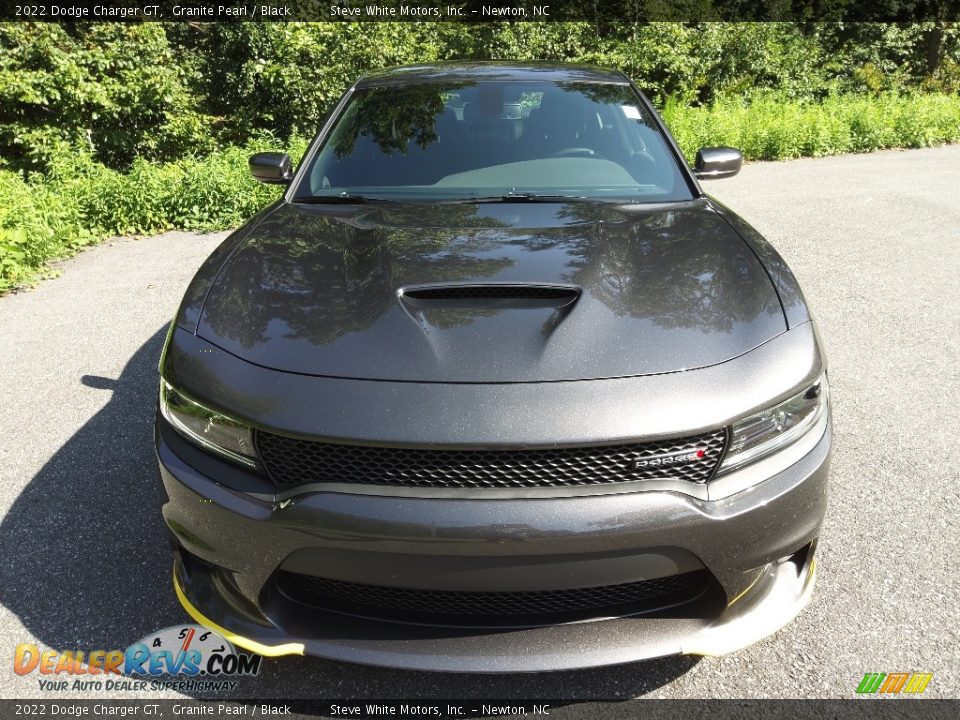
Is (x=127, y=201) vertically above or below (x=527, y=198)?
below

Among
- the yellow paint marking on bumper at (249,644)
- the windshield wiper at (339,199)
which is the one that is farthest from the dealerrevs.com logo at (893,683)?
the windshield wiper at (339,199)

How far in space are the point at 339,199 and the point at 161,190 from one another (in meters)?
5.68

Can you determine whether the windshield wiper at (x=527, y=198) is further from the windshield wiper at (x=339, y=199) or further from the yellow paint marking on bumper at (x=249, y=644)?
the yellow paint marking on bumper at (x=249, y=644)

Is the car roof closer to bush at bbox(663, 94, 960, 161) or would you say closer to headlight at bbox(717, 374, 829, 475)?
headlight at bbox(717, 374, 829, 475)

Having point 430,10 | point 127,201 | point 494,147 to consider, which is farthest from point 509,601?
point 430,10

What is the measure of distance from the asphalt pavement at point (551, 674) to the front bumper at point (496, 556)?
375 mm

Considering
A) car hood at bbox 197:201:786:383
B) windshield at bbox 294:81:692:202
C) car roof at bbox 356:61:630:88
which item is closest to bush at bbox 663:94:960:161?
car roof at bbox 356:61:630:88

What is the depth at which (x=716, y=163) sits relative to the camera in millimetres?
3496

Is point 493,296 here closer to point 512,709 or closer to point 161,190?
point 512,709

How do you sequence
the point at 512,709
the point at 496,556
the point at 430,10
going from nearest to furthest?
the point at 496,556, the point at 512,709, the point at 430,10

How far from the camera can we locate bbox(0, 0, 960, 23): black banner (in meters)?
10.1

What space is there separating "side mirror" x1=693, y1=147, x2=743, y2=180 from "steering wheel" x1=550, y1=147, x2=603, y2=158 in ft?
2.03

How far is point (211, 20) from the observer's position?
11.8 meters

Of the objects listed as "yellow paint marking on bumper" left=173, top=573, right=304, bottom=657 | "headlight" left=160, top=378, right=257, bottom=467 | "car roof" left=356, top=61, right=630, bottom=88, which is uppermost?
"car roof" left=356, top=61, right=630, bottom=88
